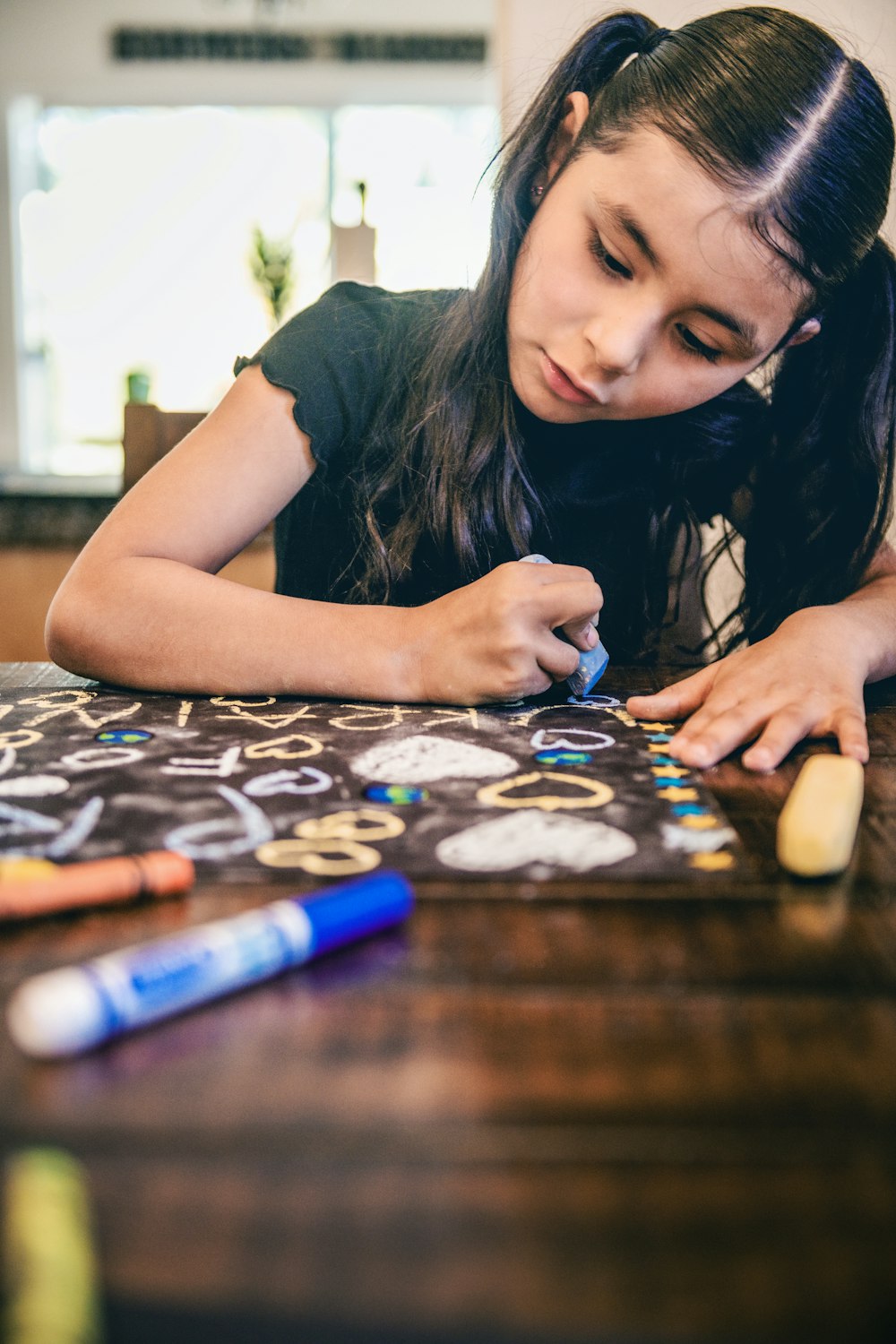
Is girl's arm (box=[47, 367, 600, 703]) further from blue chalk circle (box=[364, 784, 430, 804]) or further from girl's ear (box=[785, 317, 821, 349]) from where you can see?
girl's ear (box=[785, 317, 821, 349])

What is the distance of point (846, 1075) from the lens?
252 mm

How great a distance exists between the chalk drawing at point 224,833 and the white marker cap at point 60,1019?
12 cm

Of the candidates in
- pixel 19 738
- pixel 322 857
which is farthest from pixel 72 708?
pixel 322 857

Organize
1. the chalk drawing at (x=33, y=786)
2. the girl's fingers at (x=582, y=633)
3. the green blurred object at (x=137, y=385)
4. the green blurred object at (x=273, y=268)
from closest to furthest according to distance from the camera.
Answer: the chalk drawing at (x=33, y=786) < the girl's fingers at (x=582, y=633) < the green blurred object at (x=137, y=385) < the green blurred object at (x=273, y=268)

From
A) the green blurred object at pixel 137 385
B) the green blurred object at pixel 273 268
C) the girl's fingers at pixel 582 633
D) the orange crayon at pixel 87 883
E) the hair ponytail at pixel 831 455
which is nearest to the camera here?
the orange crayon at pixel 87 883

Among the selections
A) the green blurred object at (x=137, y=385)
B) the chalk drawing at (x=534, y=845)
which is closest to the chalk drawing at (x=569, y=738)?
the chalk drawing at (x=534, y=845)

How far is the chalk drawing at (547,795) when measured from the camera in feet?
1.44

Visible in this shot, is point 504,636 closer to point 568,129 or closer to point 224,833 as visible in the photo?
point 224,833

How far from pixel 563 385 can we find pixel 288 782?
409 mm

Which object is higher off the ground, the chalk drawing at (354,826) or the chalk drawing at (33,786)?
the chalk drawing at (33,786)

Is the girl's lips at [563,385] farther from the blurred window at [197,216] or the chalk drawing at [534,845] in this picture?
the blurred window at [197,216]

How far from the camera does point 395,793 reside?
1.47 feet

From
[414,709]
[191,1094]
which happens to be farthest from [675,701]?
[191,1094]

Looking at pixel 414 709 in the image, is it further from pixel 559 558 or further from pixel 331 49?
pixel 331 49
